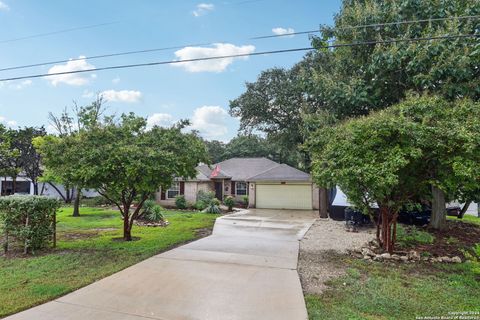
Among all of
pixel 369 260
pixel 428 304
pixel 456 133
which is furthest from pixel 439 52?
pixel 428 304

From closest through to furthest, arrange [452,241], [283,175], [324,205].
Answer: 1. [452,241]
2. [324,205]
3. [283,175]

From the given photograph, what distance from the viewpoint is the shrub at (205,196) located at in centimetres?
1988

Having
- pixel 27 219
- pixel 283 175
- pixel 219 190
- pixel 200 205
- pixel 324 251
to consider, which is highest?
pixel 283 175

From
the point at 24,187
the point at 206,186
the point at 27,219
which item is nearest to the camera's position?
the point at 27,219

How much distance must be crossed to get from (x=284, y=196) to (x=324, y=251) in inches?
489

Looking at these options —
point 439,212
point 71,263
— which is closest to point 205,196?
point 439,212

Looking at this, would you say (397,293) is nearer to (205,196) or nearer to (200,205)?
(200,205)

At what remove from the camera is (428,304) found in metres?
4.45

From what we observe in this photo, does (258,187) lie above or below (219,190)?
above

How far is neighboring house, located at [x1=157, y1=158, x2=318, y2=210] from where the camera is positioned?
20.1 metres

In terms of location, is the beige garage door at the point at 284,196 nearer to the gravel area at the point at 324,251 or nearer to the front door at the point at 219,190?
the front door at the point at 219,190

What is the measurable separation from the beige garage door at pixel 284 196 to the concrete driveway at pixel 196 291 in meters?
12.4

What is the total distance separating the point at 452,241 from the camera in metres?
9.29

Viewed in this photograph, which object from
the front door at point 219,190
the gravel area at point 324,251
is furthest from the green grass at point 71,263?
the front door at point 219,190
